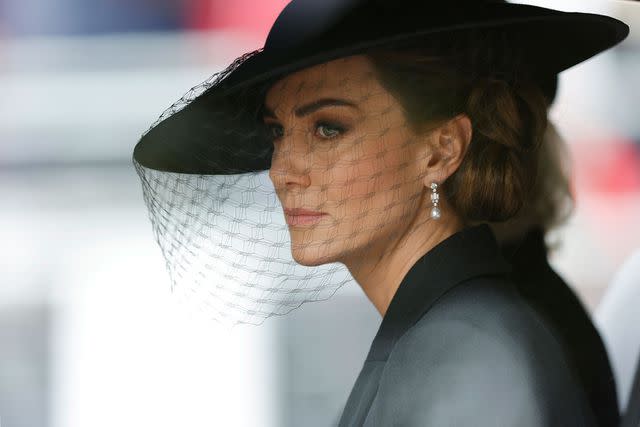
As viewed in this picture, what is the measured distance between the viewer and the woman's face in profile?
1074 mm

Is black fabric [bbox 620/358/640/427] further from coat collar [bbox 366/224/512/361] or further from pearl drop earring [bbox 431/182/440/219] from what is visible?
pearl drop earring [bbox 431/182/440/219]

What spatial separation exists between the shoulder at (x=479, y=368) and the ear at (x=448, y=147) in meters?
0.15

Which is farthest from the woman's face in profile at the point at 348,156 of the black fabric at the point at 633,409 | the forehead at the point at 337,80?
the black fabric at the point at 633,409

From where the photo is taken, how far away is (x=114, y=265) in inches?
47.6

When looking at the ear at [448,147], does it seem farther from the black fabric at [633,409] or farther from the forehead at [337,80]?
the black fabric at [633,409]

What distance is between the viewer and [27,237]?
48.2 inches

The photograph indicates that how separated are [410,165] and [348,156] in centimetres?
8

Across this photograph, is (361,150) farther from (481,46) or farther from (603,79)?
(603,79)

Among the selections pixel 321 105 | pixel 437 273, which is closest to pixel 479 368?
pixel 437 273

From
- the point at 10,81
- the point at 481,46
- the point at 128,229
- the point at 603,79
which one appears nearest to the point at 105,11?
the point at 10,81

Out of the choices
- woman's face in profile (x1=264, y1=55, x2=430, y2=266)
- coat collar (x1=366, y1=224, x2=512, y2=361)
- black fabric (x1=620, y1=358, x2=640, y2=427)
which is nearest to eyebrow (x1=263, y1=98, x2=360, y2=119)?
woman's face in profile (x1=264, y1=55, x2=430, y2=266)

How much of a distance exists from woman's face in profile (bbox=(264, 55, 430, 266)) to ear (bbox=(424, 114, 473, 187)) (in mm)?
13

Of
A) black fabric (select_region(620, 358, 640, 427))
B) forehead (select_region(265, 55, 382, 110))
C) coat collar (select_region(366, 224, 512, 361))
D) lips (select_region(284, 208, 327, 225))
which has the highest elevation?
forehead (select_region(265, 55, 382, 110))

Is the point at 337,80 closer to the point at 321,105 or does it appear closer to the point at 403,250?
the point at 321,105
